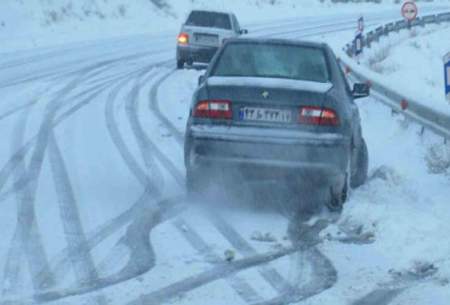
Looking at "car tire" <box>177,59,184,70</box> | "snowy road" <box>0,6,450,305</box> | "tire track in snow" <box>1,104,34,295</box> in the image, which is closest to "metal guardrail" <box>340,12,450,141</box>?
"snowy road" <box>0,6,450,305</box>

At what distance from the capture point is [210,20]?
1036 inches

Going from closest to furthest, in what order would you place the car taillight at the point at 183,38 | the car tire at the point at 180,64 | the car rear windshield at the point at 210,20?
1. the car tire at the point at 180,64
2. the car taillight at the point at 183,38
3. the car rear windshield at the point at 210,20

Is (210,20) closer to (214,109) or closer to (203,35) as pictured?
(203,35)

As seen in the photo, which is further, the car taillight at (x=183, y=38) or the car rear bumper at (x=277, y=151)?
the car taillight at (x=183, y=38)

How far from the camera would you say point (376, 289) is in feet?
22.8

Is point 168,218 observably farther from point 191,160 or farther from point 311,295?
point 311,295

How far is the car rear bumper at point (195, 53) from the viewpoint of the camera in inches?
977

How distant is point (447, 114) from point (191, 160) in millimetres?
3839

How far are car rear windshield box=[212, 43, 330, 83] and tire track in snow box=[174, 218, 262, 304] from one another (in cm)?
168

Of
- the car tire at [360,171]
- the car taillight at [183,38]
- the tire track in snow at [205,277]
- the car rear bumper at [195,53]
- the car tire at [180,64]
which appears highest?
the tire track in snow at [205,277]

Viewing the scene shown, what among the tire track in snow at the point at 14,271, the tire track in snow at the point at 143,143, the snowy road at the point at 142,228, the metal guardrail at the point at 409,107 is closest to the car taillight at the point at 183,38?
the metal guardrail at the point at 409,107

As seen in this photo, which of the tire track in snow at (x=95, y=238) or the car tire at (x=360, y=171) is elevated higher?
the tire track in snow at (x=95, y=238)

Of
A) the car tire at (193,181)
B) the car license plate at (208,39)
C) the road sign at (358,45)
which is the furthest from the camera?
the road sign at (358,45)

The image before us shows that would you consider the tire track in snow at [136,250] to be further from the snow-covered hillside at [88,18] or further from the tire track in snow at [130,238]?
the snow-covered hillside at [88,18]
